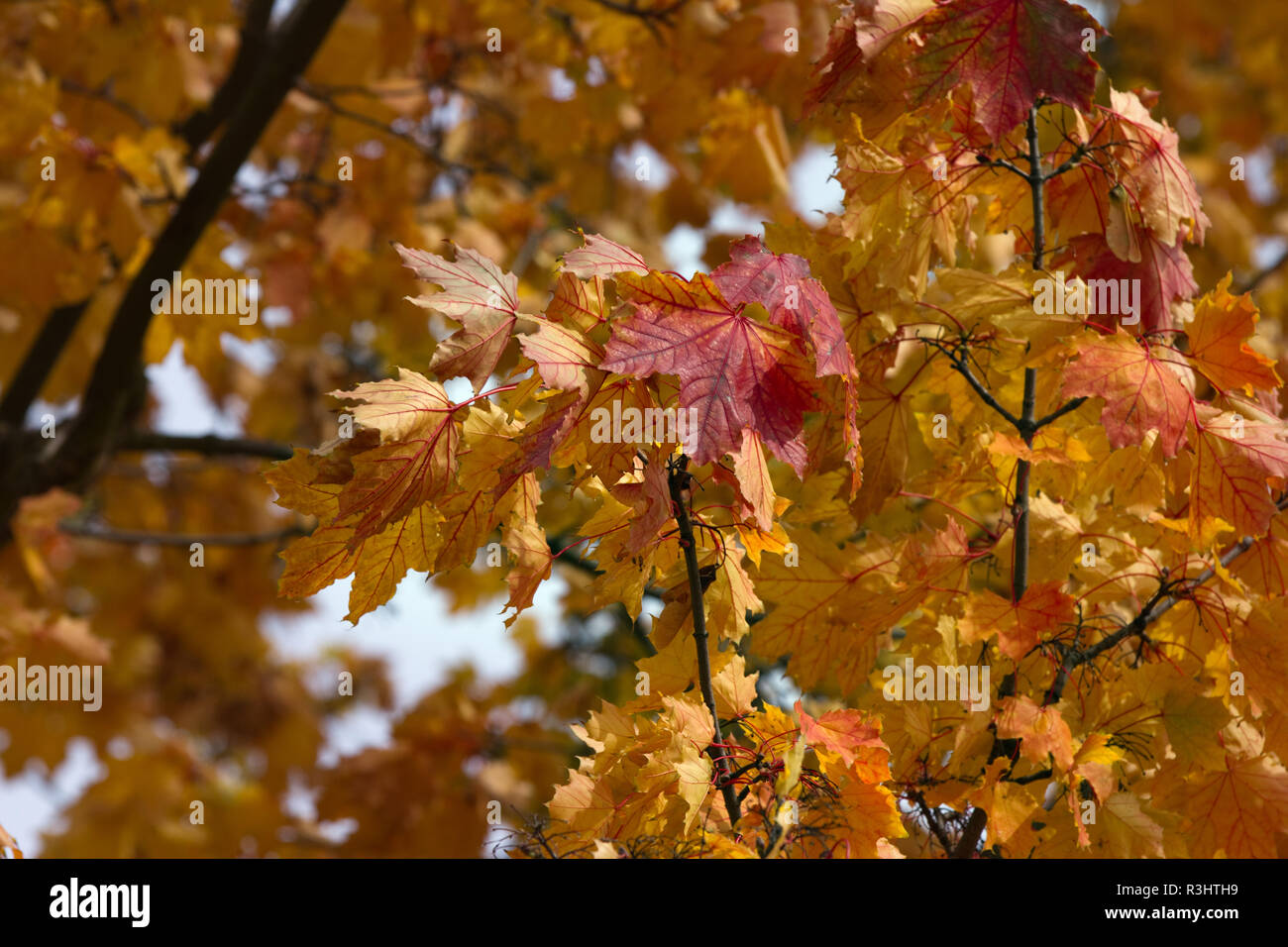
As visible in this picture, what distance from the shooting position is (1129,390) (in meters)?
1.61

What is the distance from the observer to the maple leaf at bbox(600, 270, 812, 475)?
1.38m

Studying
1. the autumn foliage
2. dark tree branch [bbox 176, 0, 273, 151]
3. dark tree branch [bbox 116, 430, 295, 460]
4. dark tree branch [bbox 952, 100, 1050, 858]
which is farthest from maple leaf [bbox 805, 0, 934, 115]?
dark tree branch [bbox 176, 0, 273, 151]

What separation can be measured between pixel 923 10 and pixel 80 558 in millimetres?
7596

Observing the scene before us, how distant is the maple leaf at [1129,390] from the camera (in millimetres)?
1592

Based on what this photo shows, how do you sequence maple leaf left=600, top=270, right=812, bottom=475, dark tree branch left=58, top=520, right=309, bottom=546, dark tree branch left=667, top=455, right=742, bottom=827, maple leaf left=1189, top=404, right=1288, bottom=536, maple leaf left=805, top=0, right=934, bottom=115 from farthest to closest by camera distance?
dark tree branch left=58, top=520, right=309, bottom=546 → maple leaf left=805, top=0, right=934, bottom=115 → maple leaf left=1189, top=404, right=1288, bottom=536 → dark tree branch left=667, top=455, right=742, bottom=827 → maple leaf left=600, top=270, right=812, bottom=475

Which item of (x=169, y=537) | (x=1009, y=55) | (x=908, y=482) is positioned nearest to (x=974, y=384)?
(x=908, y=482)

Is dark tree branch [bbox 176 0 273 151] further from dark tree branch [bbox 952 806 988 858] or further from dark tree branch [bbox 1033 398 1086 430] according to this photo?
dark tree branch [bbox 952 806 988 858]

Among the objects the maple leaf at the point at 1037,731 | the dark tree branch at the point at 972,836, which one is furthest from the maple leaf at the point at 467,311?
the dark tree branch at the point at 972,836

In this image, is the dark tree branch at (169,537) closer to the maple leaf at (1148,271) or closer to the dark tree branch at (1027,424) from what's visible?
the dark tree branch at (1027,424)

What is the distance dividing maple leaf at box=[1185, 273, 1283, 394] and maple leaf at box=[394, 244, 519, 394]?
3.40 ft

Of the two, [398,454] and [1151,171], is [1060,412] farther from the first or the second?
[398,454]

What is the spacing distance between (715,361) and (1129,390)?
0.61 meters

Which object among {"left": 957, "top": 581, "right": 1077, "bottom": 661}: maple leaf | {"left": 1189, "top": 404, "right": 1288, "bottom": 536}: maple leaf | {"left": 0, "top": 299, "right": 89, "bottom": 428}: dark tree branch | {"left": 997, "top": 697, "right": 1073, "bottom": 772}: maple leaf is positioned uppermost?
{"left": 0, "top": 299, "right": 89, "bottom": 428}: dark tree branch

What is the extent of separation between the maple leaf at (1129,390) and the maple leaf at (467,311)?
2.52 ft
